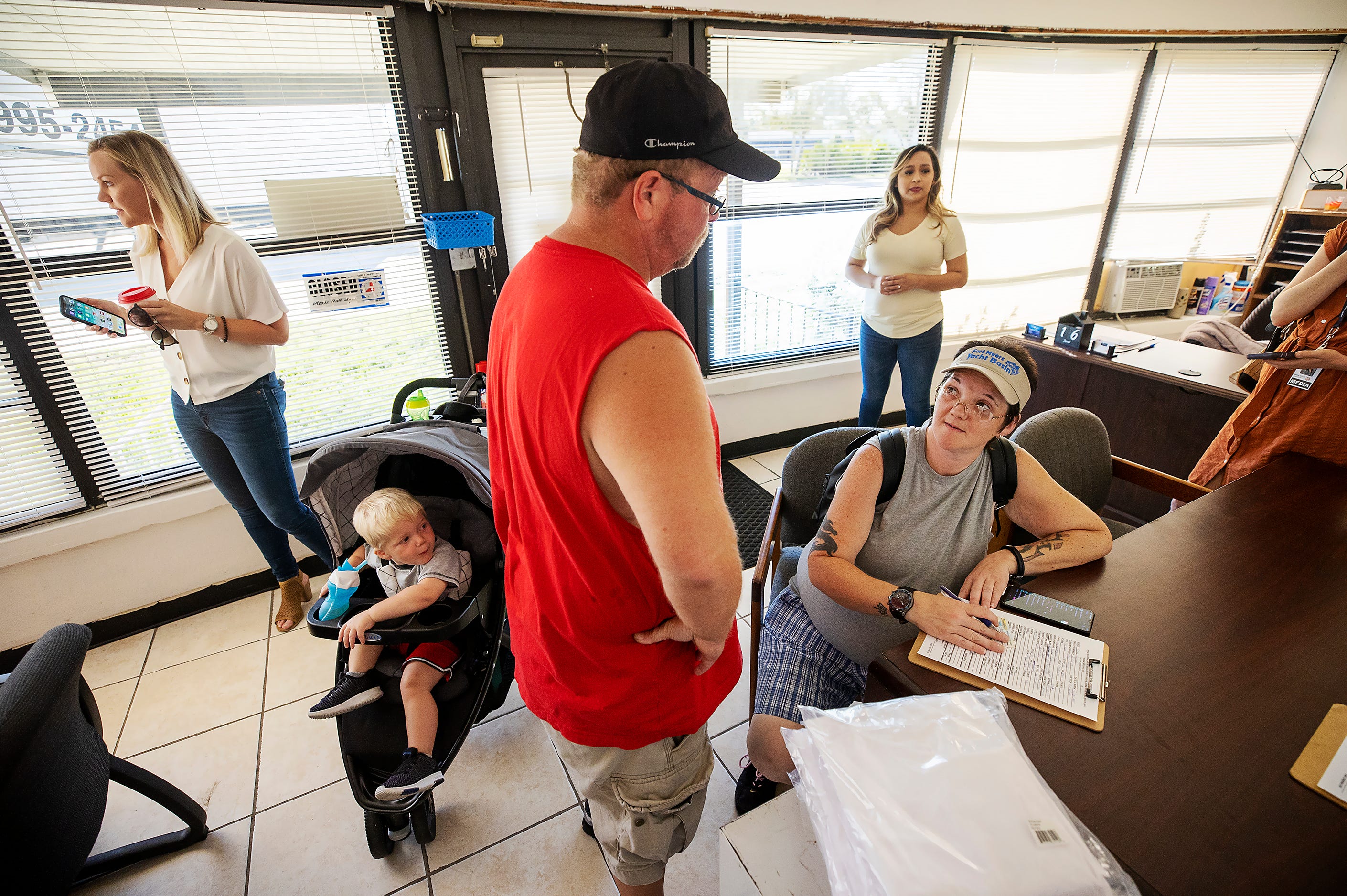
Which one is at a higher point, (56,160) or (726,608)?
(56,160)

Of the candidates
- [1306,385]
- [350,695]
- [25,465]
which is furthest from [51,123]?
[1306,385]

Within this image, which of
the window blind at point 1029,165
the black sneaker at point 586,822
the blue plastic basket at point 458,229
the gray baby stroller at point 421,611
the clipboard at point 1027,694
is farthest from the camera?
the window blind at point 1029,165

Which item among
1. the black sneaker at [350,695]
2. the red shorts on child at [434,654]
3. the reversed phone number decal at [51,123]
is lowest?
the black sneaker at [350,695]

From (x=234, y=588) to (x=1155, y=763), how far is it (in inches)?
126

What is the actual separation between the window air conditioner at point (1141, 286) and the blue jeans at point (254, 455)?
213 inches

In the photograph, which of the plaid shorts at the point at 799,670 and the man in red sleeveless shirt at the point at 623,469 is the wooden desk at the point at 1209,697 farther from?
the man in red sleeveless shirt at the point at 623,469

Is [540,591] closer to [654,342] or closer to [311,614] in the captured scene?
→ [654,342]

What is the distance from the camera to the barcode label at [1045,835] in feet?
2.46

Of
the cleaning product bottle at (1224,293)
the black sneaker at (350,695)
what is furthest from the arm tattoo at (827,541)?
the cleaning product bottle at (1224,293)

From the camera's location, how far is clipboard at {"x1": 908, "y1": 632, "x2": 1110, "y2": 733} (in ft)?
3.20

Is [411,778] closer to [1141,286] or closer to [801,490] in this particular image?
[801,490]

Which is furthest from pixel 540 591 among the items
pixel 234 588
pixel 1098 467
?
pixel 234 588

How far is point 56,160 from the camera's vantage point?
200 centimetres

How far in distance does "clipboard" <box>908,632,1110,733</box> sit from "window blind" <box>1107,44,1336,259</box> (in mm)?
4549
